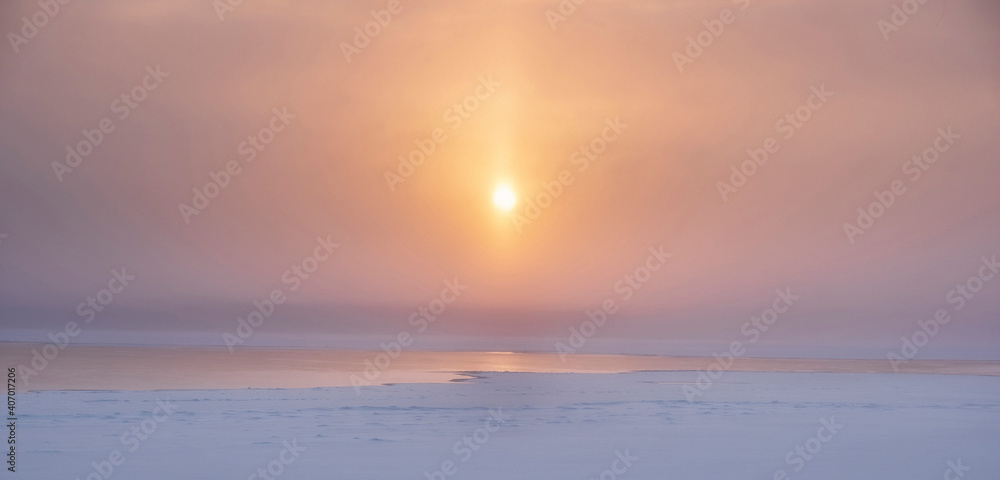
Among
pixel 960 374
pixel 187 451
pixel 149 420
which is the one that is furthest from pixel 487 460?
pixel 960 374

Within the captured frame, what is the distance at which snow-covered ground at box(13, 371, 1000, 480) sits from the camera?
11109 mm

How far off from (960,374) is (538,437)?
77.2ft

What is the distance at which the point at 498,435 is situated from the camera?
1378 cm

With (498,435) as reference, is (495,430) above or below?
above

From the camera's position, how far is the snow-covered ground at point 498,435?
11109 mm

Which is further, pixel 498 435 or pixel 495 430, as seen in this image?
pixel 495 430

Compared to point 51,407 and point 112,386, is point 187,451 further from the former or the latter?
point 112,386

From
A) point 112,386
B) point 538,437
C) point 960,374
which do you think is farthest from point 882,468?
point 960,374

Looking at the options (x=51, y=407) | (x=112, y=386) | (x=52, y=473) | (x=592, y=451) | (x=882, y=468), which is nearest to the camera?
(x=52, y=473)

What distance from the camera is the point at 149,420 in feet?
47.3

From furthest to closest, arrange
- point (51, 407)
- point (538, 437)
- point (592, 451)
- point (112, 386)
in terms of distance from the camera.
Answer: point (112, 386)
point (51, 407)
point (538, 437)
point (592, 451)

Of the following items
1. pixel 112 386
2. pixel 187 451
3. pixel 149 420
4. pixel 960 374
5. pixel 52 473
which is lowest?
pixel 52 473

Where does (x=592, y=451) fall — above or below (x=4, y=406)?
below

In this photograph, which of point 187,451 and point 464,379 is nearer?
point 187,451
